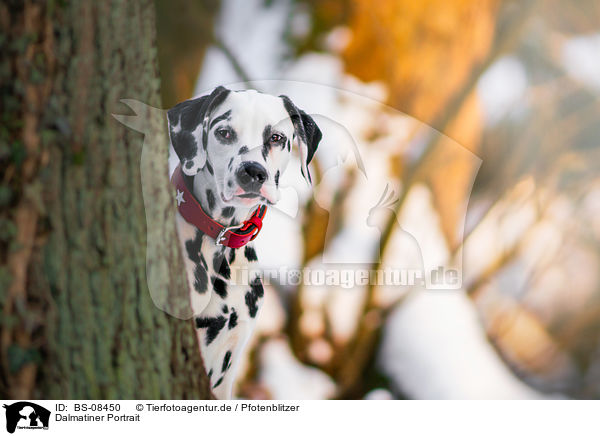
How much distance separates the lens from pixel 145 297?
1.05 meters

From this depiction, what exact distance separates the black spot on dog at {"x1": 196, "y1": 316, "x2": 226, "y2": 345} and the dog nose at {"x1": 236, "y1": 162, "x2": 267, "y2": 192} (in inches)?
15.2

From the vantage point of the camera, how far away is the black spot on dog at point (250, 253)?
151 cm

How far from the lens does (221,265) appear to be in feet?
Result: 4.74

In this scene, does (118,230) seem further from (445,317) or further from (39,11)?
(445,317)

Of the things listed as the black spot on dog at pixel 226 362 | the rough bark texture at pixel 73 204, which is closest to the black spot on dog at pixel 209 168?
the rough bark texture at pixel 73 204

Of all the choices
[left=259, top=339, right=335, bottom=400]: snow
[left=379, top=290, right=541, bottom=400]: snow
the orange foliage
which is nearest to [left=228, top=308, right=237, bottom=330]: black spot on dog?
[left=259, top=339, right=335, bottom=400]: snow

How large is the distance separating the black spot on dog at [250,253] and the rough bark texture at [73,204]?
1.50 feet

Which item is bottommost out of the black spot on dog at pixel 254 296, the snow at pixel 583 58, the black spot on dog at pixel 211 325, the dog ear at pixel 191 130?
the black spot on dog at pixel 211 325

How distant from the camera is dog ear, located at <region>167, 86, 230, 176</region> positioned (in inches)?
55.2

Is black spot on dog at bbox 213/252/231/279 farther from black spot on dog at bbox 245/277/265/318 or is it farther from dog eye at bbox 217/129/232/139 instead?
dog eye at bbox 217/129/232/139

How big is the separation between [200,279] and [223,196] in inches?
9.8

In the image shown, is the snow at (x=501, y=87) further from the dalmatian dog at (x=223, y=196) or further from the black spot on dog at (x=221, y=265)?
the black spot on dog at (x=221, y=265)

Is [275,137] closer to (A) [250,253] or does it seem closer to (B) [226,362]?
(A) [250,253]
